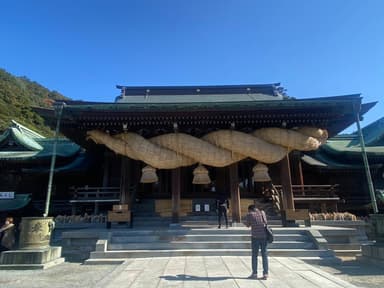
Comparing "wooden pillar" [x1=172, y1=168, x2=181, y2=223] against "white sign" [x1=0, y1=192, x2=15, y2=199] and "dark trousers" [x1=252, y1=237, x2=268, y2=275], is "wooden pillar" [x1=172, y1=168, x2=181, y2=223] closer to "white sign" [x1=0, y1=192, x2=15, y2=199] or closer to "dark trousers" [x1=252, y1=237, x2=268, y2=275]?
"dark trousers" [x1=252, y1=237, x2=268, y2=275]

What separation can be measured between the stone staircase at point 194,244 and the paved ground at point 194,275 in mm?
478

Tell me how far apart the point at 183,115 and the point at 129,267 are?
19.6 ft

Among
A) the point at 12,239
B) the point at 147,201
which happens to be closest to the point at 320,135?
the point at 147,201

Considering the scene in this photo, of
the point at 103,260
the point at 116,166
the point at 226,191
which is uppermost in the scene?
the point at 116,166

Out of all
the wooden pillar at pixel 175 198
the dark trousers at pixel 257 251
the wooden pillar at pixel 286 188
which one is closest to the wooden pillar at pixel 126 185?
Result: the wooden pillar at pixel 175 198

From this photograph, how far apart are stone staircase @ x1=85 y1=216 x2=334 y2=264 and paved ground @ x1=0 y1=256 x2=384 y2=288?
1.57 feet

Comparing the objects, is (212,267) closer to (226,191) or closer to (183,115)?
(183,115)

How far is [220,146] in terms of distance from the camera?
10906mm

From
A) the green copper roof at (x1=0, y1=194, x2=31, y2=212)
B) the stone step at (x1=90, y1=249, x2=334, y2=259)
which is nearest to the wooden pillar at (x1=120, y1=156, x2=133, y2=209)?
the stone step at (x1=90, y1=249, x2=334, y2=259)

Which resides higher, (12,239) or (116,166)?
(116,166)

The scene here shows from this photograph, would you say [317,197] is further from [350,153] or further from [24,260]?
[24,260]

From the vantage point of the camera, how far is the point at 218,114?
35.6 ft

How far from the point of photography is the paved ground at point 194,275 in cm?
543

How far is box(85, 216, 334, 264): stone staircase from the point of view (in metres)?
8.45
